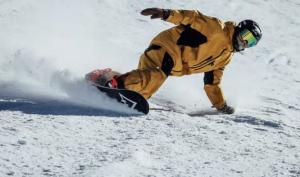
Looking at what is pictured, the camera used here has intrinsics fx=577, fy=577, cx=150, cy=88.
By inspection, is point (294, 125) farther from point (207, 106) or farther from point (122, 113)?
point (122, 113)

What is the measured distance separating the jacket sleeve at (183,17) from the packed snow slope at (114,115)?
0.83 meters

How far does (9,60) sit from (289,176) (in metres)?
3.28

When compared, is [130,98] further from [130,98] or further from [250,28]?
[250,28]

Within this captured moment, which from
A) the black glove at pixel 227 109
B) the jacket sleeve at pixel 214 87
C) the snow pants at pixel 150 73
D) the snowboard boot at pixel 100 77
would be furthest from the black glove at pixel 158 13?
the black glove at pixel 227 109

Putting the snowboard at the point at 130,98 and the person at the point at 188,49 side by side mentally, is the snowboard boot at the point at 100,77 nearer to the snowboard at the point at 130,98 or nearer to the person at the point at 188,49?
the person at the point at 188,49

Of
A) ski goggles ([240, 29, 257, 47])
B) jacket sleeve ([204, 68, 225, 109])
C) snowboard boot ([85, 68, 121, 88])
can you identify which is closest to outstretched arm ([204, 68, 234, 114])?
jacket sleeve ([204, 68, 225, 109])

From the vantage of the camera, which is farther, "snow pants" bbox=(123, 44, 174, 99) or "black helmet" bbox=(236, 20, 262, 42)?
"black helmet" bbox=(236, 20, 262, 42)

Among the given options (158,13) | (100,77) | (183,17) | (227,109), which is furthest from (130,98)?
(227,109)

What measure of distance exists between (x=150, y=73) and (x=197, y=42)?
587 millimetres

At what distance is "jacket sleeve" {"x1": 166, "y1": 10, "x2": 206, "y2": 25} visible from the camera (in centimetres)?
514

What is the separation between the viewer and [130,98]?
4.92 metres

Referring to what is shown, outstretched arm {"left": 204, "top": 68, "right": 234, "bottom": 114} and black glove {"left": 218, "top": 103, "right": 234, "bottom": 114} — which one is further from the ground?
outstretched arm {"left": 204, "top": 68, "right": 234, "bottom": 114}

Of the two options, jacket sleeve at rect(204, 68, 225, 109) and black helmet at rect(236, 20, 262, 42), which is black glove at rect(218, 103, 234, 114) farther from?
black helmet at rect(236, 20, 262, 42)

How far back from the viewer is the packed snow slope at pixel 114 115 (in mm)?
3691
